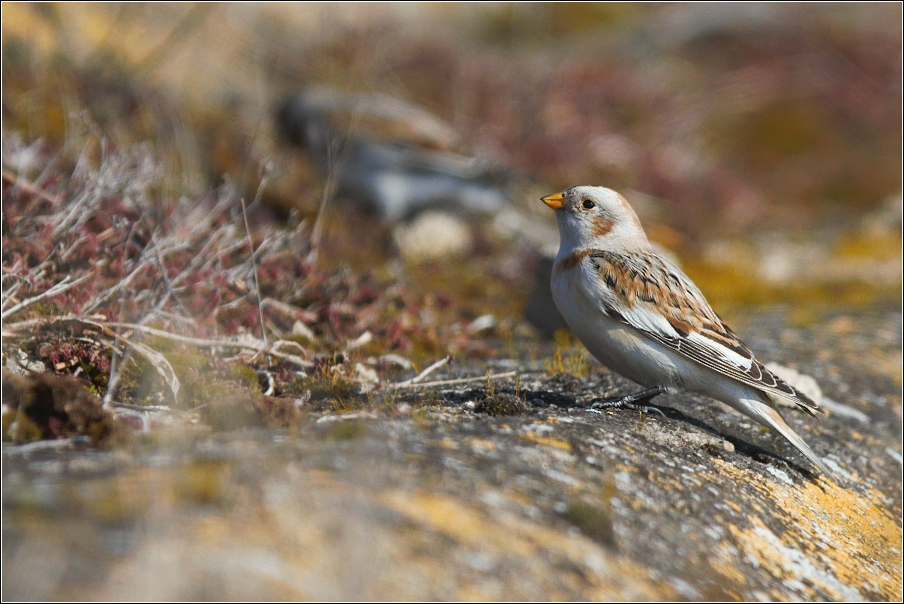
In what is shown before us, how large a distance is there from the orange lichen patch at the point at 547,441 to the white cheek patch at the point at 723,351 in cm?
108

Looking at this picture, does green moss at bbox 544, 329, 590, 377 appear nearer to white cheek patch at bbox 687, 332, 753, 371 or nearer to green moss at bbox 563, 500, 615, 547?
white cheek patch at bbox 687, 332, 753, 371

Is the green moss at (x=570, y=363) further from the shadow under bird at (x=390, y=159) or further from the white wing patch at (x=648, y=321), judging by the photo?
the shadow under bird at (x=390, y=159)

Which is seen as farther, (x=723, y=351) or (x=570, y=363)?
(x=570, y=363)

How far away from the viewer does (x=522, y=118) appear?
10633 millimetres

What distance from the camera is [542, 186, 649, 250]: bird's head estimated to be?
174 inches

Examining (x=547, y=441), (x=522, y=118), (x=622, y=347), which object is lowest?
(x=547, y=441)

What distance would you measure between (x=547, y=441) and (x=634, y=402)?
0.96 meters

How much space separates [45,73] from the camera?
25.8ft

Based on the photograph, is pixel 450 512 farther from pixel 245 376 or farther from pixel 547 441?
pixel 245 376

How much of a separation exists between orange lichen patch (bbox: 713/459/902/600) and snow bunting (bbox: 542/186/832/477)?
0.24 meters

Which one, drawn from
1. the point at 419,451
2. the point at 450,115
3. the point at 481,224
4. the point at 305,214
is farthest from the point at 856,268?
the point at 419,451

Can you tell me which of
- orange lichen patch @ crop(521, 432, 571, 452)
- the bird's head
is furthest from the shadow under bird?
orange lichen patch @ crop(521, 432, 571, 452)

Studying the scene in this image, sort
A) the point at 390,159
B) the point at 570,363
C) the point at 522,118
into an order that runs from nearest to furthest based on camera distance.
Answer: the point at 570,363 → the point at 390,159 → the point at 522,118

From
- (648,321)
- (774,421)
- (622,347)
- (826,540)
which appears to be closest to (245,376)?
(622,347)
